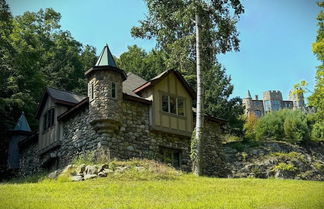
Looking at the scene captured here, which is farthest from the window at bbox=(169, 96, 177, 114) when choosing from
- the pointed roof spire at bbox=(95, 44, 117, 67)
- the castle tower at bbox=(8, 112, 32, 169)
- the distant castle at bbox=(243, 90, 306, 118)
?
the distant castle at bbox=(243, 90, 306, 118)

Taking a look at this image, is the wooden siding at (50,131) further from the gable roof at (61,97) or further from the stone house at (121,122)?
the gable roof at (61,97)

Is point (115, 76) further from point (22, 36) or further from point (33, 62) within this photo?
point (22, 36)

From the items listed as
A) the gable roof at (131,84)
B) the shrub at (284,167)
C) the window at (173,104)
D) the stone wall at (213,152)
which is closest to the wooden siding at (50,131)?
the gable roof at (131,84)

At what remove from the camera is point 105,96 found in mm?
19859

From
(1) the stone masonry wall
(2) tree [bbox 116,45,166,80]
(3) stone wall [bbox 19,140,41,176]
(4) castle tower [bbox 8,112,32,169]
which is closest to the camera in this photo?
(1) the stone masonry wall

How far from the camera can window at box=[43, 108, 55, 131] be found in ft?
77.8

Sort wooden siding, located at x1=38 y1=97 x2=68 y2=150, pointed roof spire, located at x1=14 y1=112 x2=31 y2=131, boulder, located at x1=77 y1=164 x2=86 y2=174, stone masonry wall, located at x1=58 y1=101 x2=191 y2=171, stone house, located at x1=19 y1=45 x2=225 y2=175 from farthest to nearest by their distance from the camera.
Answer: pointed roof spire, located at x1=14 y1=112 x2=31 y2=131 < wooden siding, located at x1=38 y1=97 x2=68 y2=150 < stone house, located at x1=19 y1=45 x2=225 y2=175 < stone masonry wall, located at x1=58 y1=101 x2=191 y2=171 < boulder, located at x1=77 y1=164 x2=86 y2=174

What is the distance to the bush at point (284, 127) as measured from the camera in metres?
35.9

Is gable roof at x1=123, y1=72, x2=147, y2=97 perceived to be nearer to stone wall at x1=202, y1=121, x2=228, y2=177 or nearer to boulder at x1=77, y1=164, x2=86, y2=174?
stone wall at x1=202, y1=121, x2=228, y2=177

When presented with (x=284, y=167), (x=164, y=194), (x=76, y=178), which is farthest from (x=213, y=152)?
(x=164, y=194)

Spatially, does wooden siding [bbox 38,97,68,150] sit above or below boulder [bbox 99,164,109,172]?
above

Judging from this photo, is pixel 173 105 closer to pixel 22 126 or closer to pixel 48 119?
pixel 48 119

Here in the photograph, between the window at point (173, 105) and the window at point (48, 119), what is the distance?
6261 millimetres

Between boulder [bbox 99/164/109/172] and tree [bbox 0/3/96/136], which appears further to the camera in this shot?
tree [bbox 0/3/96/136]
